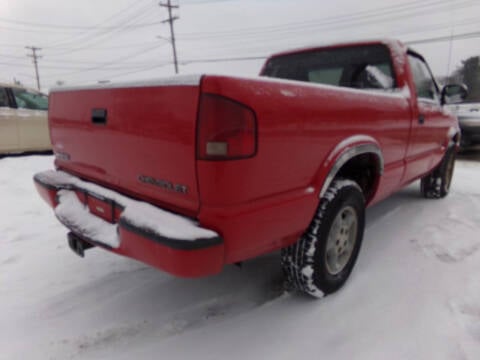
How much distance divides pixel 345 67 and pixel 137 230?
104 inches

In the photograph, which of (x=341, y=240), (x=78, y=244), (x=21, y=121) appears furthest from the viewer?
(x=21, y=121)

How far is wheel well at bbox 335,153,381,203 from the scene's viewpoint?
8.27 feet

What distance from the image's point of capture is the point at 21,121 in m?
7.10

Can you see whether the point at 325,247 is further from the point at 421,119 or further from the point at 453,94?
the point at 453,94

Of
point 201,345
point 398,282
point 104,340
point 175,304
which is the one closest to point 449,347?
point 398,282

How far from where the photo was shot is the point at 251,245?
5.39 ft

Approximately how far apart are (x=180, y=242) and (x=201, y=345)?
0.79m

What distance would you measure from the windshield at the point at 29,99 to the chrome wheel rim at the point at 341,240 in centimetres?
766

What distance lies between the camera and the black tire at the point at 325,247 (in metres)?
2.03

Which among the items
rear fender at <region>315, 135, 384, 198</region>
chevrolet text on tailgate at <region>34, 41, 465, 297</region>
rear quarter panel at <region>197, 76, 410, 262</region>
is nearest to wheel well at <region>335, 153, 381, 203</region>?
chevrolet text on tailgate at <region>34, 41, 465, 297</region>

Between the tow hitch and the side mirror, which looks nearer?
the tow hitch

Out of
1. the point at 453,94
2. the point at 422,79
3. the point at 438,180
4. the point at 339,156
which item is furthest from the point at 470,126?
the point at 339,156

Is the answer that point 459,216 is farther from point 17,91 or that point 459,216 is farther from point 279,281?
point 17,91

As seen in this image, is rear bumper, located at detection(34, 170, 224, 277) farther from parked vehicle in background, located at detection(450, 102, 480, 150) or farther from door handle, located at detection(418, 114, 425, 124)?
parked vehicle in background, located at detection(450, 102, 480, 150)
